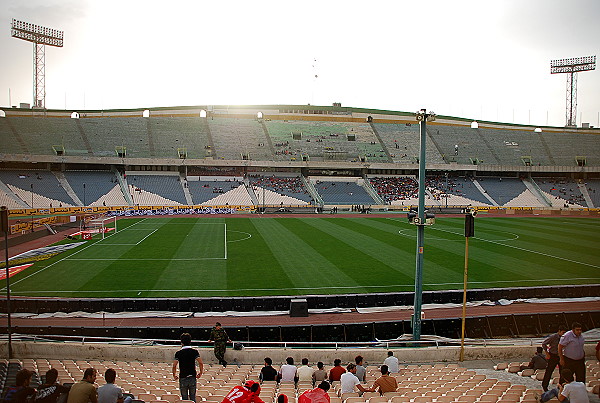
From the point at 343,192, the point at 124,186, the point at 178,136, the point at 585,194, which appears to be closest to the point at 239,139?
the point at 178,136

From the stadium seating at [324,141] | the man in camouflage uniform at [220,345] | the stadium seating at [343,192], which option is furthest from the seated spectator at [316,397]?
the stadium seating at [324,141]

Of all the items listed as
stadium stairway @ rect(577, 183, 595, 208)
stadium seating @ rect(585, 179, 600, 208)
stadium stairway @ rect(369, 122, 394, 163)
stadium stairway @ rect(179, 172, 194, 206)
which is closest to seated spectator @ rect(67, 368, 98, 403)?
stadium stairway @ rect(179, 172, 194, 206)

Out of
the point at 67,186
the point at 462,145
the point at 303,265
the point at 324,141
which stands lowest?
the point at 303,265

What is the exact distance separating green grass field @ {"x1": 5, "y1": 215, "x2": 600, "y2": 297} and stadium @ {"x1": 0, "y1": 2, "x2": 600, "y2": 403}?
215mm

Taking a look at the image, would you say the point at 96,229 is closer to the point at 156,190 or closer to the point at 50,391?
the point at 156,190

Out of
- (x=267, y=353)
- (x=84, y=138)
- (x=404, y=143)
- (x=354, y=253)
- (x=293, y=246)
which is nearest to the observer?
(x=267, y=353)

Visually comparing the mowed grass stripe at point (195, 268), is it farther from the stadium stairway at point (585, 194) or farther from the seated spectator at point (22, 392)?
the stadium stairway at point (585, 194)

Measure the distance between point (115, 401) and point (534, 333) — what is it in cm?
1599

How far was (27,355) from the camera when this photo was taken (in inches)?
430

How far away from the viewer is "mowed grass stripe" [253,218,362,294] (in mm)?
21688

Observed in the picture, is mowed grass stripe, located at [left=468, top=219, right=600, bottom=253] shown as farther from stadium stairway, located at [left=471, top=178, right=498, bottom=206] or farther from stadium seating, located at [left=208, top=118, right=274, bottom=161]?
stadium seating, located at [left=208, top=118, right=274, bottom=161]

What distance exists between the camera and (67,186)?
59500 millimetres

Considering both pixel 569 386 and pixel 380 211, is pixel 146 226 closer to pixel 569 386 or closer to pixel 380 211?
pixel 380 211

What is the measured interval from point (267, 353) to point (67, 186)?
2316 inches
